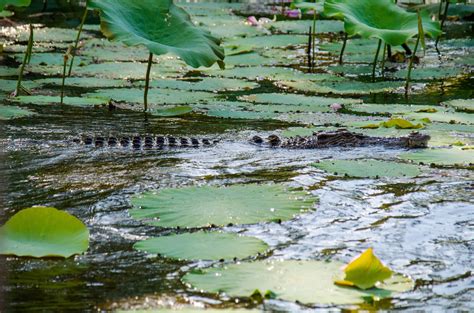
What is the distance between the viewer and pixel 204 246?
290 centimetres

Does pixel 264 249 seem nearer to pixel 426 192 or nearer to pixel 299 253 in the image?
pixel 299 253

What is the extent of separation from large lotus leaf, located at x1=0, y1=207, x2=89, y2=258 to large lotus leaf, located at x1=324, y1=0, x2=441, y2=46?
3.76 meters

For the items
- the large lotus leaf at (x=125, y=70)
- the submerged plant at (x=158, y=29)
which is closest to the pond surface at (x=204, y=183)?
the submerged plant at (x=158, y=29)

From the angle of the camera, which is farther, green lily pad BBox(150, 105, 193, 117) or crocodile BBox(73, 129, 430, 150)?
green lily pad BBox(150, 105, 193, 117)

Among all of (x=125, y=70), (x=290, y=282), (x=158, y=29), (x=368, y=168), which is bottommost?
(x=125, y=70)

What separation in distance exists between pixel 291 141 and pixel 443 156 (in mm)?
817

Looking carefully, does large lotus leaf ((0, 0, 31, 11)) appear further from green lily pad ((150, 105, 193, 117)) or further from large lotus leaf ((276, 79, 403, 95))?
large lotus leaf ((276, 79, 403, 95))

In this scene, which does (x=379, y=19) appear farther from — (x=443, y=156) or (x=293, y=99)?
(x=443, y=156)

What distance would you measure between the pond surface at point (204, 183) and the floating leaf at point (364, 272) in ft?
0.28

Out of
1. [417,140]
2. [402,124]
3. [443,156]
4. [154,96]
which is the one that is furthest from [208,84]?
[443,156]

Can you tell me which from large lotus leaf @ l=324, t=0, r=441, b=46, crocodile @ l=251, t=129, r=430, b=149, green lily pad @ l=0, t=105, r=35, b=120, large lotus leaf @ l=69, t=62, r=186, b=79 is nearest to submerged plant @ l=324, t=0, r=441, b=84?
large lotus leaf @ l=324, t=0, r=441, b=46

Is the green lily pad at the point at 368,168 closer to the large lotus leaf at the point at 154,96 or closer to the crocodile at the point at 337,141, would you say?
the crocodile at the point at 337,141

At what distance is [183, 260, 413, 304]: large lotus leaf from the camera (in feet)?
8.03

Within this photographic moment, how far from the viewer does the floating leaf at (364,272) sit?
252 cm
